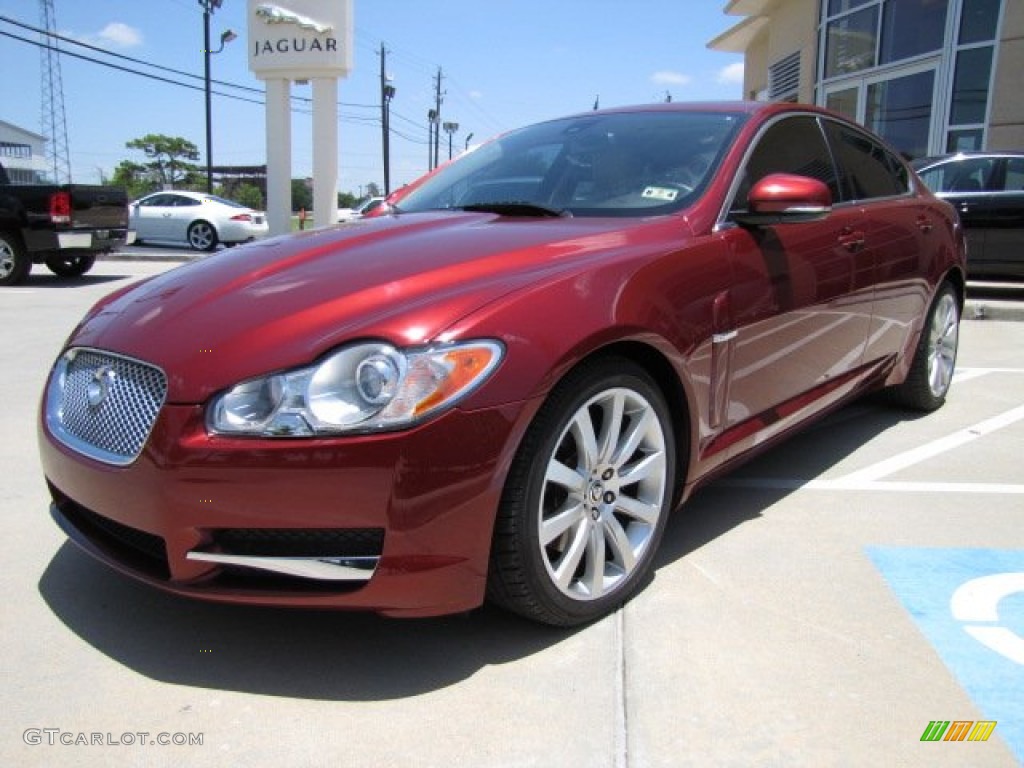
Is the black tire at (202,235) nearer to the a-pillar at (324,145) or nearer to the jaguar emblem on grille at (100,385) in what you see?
the a-pillar at (324,145)

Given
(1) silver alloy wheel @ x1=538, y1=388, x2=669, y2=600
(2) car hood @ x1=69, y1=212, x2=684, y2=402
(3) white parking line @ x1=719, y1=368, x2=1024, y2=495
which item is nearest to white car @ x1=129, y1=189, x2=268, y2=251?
(3) white parking line @ x1=719, y1=368, x2=1024, y2=495

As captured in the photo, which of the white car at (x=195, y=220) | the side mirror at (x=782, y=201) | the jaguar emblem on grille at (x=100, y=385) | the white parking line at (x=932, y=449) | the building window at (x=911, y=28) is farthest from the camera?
the white car at (x=195, y=220)

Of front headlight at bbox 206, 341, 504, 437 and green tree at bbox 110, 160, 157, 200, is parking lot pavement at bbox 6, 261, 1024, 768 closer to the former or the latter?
front headlight at bbox 206, 341, 504, 437

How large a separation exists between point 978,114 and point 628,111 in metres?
12.0

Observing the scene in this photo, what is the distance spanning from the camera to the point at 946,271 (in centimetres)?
466

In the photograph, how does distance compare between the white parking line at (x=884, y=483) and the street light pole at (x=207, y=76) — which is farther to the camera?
the street light pole at (x=207, y=76)

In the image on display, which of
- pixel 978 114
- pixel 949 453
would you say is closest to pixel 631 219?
pixel 949 453

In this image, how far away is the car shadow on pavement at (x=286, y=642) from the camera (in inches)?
87.6

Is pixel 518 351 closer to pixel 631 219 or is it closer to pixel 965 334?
pixel 631 219

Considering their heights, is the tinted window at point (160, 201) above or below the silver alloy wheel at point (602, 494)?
above

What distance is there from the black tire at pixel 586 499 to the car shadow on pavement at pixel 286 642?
0.60 feet

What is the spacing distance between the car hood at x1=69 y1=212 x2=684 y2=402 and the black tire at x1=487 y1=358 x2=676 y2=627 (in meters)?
0.37

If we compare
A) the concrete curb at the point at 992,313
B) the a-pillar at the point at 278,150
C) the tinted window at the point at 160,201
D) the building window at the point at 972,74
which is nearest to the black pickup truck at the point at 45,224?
the a-pillar at the point at 278,150

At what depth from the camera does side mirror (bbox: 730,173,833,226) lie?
9.46 ft
